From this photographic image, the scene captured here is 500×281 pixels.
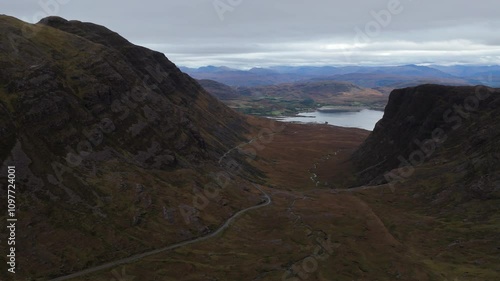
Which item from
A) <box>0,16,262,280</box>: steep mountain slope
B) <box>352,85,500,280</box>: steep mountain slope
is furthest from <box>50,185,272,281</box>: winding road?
<box>352,85,500,280</box>: steep mountain slope

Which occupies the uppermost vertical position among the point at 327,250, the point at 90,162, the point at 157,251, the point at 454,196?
the point at 90,162

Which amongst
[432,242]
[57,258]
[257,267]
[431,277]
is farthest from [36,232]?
[432,242]

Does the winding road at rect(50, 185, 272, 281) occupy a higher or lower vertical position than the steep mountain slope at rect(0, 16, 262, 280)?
lower

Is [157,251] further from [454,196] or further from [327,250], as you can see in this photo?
[454,196]

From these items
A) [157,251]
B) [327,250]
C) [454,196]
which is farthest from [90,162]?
[454,196]

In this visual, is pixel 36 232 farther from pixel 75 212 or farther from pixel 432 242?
pixel 432 242

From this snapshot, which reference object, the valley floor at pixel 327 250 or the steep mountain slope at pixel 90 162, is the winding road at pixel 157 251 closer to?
the valley floor at pixel 327 250

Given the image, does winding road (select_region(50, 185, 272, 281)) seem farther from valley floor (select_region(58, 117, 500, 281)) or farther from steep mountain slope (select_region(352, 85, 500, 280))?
steep mountain slope (select_region(352, 85, 500, 280))

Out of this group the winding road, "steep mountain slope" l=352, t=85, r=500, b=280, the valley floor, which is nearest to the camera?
the winding road
